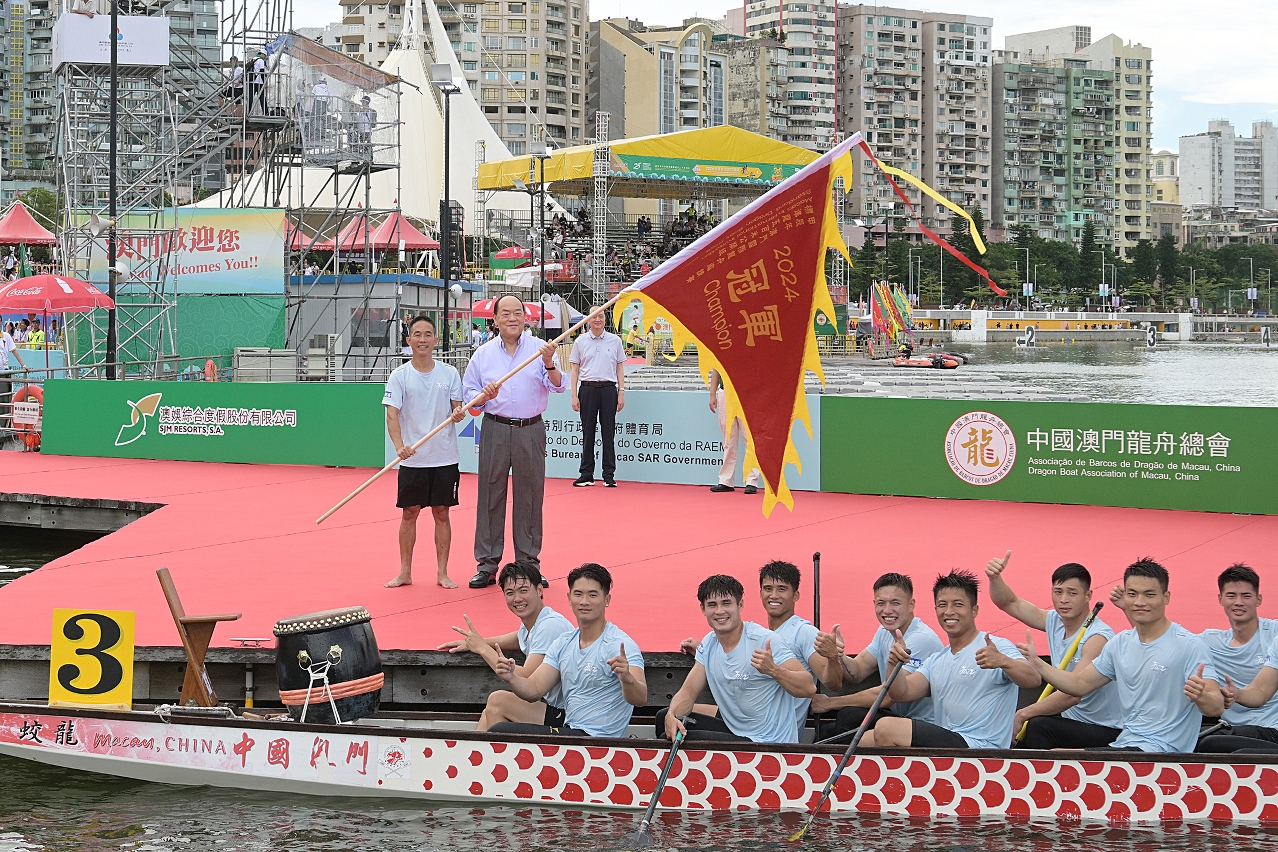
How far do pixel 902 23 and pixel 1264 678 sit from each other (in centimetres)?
18140

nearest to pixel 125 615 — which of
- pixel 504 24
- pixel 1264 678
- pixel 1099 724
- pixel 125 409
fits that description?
pixel 1099 724

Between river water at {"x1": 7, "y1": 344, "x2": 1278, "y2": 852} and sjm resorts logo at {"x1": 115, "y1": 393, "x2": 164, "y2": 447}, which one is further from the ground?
sjm resorts logo at {"x1": 115, "y1": 393, "x2": 164, "y2": 447}

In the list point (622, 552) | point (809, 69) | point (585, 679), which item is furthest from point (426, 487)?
point (809, 69)

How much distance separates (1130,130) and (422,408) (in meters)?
197

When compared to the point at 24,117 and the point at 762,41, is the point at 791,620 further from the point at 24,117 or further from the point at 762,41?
the point at 762,41

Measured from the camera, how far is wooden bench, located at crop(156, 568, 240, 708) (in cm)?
732

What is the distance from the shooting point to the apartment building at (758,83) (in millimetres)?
166125

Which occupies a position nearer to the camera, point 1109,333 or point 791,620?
point 791,620

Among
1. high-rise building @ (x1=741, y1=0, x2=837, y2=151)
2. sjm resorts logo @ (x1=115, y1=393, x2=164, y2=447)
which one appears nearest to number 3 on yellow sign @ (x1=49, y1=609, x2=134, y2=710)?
sjm resorts logo @ (x1=115, y1=393, x2=164, y2=447)

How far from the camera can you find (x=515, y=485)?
1002 cm

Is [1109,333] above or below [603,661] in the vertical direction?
above

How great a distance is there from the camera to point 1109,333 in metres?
129

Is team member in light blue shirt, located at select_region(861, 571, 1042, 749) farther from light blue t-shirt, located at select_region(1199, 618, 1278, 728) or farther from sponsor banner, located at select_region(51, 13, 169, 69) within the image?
sponsor banner, located at select_region(51, 13, 169, 69)

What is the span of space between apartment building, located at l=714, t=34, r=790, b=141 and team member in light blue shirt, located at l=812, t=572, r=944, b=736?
161543mm
